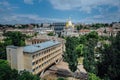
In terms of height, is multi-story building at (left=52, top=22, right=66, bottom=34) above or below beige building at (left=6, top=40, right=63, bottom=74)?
above

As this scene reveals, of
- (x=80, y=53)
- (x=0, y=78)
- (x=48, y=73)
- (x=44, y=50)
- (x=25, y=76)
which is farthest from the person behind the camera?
(x=80, y=53)

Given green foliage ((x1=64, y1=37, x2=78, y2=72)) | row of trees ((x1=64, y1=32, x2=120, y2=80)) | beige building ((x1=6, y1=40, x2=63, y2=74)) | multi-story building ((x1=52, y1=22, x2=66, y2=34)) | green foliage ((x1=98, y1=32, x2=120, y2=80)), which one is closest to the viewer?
green foliage ((x1=98, y1=32, x2=120, y2=80))

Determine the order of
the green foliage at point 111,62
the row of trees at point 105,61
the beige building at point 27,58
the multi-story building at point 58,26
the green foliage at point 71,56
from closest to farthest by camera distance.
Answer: the green foliage at point 111,62, the row of trees at point 105,61, the beige building at point 27,58, the green foliage at point 71,56, the multi-story building at point 58,26

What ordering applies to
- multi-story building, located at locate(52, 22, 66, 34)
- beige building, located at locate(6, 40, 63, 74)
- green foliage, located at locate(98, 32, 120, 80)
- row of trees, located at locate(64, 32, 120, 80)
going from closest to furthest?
1. green foliage, located at locate(98, 32, 120, 80)
2. row of trees, located at locate(64, 32, 120, 80)
3. beige building, located at locate(6, 40, 63, 74)
4. multi-story building, located at locate(52, 22, 66, 34)

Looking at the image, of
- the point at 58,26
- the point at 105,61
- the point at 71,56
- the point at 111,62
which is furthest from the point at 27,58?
the point at 58,26

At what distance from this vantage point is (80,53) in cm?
5438

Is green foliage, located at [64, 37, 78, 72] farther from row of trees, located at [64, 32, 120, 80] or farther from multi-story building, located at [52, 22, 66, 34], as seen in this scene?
multi-story building, located at [52, 22, 66, 34]

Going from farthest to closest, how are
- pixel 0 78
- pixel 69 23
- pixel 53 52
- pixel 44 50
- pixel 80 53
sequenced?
pixel 69 23 → pixel 80 53 → pixel 53 52 → pixel 44 50 → pixel 0 78

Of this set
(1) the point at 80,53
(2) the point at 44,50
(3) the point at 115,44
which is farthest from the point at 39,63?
(1) the point at 80,53

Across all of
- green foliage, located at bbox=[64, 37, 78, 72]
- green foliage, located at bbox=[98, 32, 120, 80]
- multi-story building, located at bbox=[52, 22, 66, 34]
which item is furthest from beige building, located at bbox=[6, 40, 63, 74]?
multi-story building, located at bbox=[52, 22, 66, 34]

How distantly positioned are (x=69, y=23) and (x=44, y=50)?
74.7 meters

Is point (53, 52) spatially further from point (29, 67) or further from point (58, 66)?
point (29, 67)

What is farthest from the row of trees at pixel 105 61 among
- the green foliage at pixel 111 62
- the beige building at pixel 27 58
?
the beige building at pixel 27 58

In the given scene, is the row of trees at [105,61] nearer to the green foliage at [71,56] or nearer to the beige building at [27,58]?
the green foliage at [71,56]
